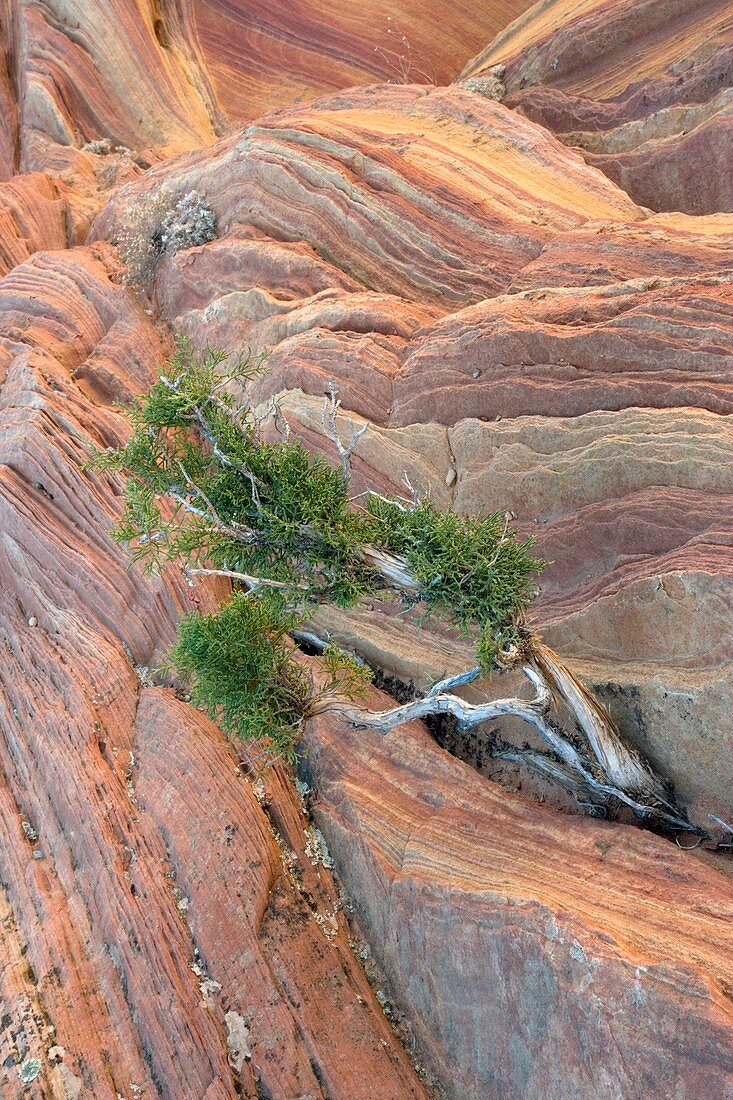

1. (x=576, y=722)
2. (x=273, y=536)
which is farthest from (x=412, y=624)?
(x=273, y=536)

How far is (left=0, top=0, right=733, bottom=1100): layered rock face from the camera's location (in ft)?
27.9

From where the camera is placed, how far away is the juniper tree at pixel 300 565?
28.3 ft

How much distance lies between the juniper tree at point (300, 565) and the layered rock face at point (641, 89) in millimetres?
8363

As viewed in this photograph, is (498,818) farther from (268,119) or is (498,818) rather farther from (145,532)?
(268,119)

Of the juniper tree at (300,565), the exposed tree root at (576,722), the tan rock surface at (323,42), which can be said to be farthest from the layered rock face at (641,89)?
the exposed tree root at (576,722)

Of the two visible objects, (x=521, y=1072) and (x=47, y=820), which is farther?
(x=47, y=820)

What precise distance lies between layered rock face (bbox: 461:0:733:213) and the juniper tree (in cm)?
836

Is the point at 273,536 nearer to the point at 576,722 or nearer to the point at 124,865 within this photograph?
the point at 576,722

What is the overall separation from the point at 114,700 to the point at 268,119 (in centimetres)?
1144

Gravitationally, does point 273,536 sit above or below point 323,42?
below

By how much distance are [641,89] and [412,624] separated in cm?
1116

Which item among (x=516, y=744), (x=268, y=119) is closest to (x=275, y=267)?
(x=268, y=119)

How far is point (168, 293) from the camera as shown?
50.6 ft

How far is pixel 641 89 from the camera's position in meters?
15.4
